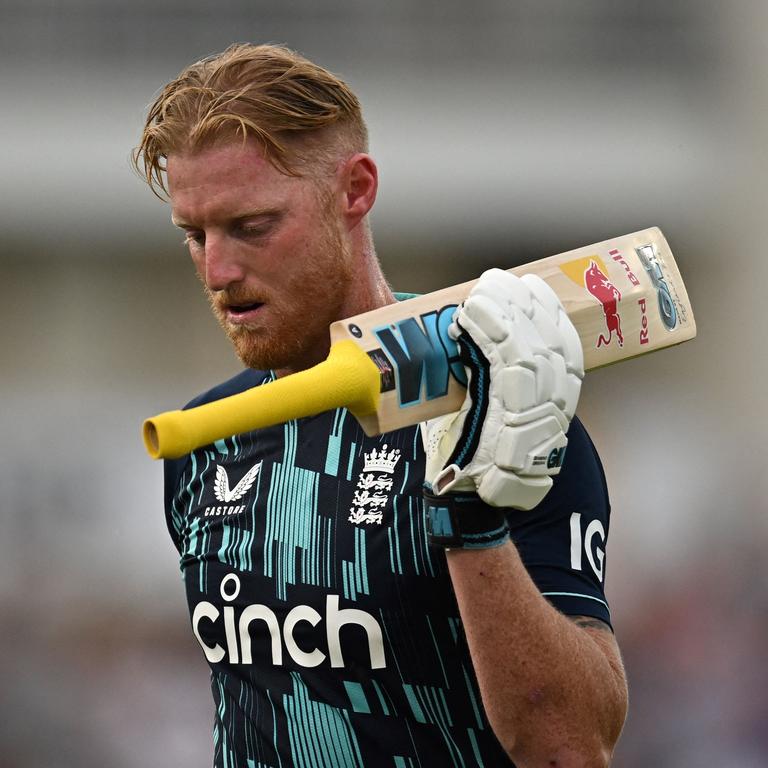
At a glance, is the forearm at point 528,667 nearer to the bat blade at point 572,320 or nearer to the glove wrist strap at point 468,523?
the glove wrist strap at point 468,523

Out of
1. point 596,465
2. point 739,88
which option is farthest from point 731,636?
point 739,88

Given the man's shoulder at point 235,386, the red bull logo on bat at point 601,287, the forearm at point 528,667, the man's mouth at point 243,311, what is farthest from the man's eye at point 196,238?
the forearm at point 528,667

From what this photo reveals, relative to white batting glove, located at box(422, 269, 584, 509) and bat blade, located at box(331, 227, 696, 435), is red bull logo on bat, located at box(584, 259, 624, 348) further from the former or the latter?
white batting glove, located at box(422, 269, 584, 509)

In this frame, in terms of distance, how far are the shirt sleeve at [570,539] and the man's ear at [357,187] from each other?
21.7 inches

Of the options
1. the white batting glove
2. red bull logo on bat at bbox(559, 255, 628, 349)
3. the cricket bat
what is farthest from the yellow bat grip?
red bull logo on bat at bbox(559, 255, 628, 349)

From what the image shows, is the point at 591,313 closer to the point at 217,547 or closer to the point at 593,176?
the point at 217,547

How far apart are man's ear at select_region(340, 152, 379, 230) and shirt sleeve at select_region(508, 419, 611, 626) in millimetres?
552

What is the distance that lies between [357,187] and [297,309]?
27 centimetres

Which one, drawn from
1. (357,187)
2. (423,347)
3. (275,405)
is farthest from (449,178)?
(275,405)

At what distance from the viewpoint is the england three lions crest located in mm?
2064

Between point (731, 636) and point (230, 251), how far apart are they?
4.20m

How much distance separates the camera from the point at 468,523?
174 cm

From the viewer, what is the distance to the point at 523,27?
Result: 1108 centimetres

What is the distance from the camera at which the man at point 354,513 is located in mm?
1744
